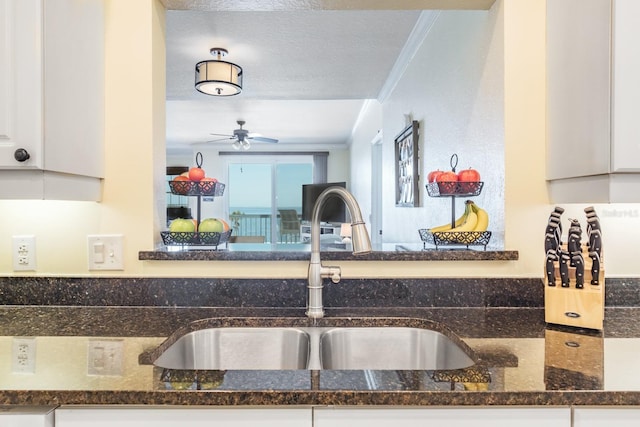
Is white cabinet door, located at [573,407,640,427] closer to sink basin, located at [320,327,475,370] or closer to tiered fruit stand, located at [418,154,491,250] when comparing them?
sink basin, located at [320,327,475,370]

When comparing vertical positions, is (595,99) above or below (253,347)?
above

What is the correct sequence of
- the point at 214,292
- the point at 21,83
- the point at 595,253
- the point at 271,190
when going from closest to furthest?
1. the point at 21,83
2. the point at 595,253
3. the point at 214,292
4. the point at 271,190

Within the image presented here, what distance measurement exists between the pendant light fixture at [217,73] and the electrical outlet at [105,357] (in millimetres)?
2323

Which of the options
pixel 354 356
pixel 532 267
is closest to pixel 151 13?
pixel 354 356

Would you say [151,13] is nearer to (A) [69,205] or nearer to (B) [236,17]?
(A) [69,205]

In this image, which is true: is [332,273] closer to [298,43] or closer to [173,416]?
[173,416]

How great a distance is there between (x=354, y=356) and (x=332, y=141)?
21.8 ft

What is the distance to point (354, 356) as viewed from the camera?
1200 millimetres

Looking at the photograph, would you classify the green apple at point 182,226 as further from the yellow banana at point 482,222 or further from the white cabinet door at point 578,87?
the white cabinet door at point 578,87

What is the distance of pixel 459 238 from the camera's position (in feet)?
4.45

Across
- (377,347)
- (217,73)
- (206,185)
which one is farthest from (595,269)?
(217,73)

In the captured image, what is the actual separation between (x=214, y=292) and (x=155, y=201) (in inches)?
13.7

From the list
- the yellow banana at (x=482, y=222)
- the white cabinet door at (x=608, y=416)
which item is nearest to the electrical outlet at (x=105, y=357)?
the white cabinet door at (x=608, y=416)

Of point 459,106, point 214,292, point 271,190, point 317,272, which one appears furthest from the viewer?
point 271,190
